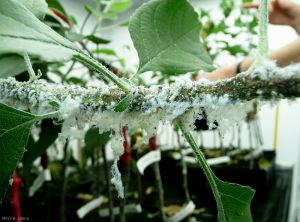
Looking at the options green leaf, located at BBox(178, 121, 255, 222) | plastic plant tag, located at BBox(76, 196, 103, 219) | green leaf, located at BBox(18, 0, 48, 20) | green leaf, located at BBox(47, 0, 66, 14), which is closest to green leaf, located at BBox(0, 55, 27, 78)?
green leaf, located at BBox(18, 0, 48, 20)

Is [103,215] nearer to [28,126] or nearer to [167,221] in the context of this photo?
[167,221]

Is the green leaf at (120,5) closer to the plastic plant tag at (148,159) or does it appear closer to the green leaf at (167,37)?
the plastic plant tag at (148,159)

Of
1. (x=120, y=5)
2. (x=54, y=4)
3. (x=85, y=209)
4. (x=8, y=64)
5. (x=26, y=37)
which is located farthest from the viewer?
(x=120, y=5)

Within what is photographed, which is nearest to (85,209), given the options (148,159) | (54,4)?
(148,159)

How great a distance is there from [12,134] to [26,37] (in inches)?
3.8

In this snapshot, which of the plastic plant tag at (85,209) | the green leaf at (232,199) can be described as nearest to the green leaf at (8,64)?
the green leaf at (232,199)

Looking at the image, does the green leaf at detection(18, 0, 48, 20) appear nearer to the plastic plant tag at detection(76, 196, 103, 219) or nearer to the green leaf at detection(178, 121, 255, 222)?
the green leaf at detection(178, 121, 255, 222)

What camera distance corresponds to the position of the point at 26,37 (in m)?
0.16

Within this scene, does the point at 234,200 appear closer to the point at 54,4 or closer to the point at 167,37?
A: the point at 167,37

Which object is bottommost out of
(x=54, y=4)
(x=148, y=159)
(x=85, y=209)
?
(x=85, y=209)

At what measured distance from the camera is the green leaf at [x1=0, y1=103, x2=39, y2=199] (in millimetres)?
222

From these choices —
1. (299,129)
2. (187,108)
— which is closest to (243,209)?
(187,108)

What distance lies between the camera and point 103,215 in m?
0.80

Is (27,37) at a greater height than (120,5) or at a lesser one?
lesser
